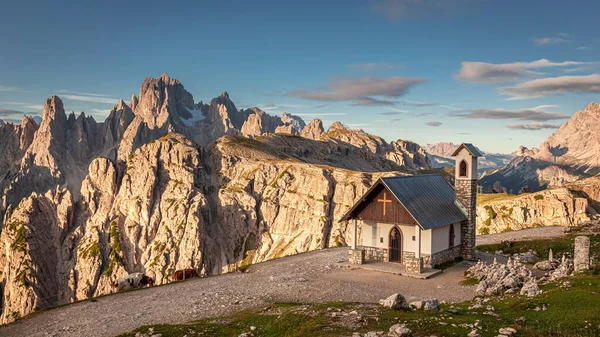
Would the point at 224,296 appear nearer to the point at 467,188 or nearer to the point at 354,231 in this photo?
the point at 354,231

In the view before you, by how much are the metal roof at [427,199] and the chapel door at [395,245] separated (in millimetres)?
3493

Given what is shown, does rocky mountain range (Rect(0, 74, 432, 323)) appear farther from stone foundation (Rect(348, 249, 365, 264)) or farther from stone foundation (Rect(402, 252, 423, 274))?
stone foundation (Rect(402, 252, 423, 274))

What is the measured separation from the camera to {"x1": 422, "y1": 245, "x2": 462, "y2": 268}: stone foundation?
1597 inches

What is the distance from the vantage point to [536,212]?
99.9 meters

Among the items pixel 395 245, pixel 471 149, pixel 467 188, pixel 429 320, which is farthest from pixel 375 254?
pixel 429 320

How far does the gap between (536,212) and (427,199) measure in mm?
71226

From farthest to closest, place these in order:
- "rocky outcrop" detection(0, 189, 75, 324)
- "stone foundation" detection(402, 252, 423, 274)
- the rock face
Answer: "rocky outcrop" detection(0, 189, 75, 324) → the rock face → "stone foundation" detection(402, 252, 423, 274)

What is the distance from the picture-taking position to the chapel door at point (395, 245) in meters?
42.4

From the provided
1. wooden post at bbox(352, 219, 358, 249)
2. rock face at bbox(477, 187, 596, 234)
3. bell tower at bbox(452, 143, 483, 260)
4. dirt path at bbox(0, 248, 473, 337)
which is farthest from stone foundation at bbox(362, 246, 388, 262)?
rock face at bbox(477, 187, 596, 234)

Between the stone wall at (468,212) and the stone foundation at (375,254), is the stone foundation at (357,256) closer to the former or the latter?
the stone foundation at (375,254)

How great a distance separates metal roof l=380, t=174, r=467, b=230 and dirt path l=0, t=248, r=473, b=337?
497 centimetres

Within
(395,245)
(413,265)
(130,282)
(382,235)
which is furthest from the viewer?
(130,282)

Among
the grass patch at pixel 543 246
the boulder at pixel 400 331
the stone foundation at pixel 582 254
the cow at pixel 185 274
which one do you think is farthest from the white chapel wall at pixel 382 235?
the boulder at pixel 400 331

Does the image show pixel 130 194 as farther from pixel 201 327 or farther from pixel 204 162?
pixel 201 327
